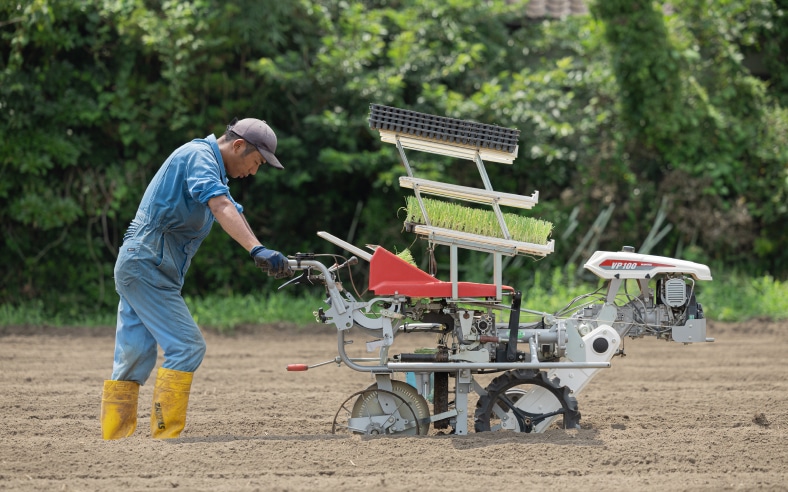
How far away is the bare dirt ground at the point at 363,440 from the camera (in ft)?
16.0

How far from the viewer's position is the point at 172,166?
5.74 meters

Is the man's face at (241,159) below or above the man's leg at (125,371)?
above

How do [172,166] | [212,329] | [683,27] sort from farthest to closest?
[683,27], [212,329], [172,166]

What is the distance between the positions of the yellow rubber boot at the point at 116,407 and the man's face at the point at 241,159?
1.38 m

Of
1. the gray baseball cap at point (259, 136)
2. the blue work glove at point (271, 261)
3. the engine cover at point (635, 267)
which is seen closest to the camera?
the blue work glove at point (271, 261)

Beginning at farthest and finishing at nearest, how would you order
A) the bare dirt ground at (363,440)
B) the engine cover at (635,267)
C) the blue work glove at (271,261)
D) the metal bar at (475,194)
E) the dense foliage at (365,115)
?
the dense foliage at (365,115)
the engine cover at (635,267)
the metal bar at (475,194)
the blue work glove at (271,261)
the bare dirt ground at (363,440)

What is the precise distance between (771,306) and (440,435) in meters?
7.48

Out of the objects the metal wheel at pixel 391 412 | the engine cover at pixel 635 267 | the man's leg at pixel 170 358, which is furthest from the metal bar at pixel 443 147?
the man's leg at pixel 170 358

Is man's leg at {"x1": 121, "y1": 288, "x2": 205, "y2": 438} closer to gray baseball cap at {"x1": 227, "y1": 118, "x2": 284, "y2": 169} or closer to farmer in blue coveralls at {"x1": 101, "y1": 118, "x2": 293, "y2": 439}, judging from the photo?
farmer in blue coveralls at {"x1": 101, "y1": 118, "x2": 293, "y2": 439}

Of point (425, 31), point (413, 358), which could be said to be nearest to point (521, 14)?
point (425, 31)

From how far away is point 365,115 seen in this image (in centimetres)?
1277

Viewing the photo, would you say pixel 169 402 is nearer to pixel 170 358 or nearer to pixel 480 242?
pixel 170 358

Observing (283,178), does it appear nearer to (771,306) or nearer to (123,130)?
(123,130)

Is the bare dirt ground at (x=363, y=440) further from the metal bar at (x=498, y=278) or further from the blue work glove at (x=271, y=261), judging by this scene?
the blue work glove at (x=271, y=261)
